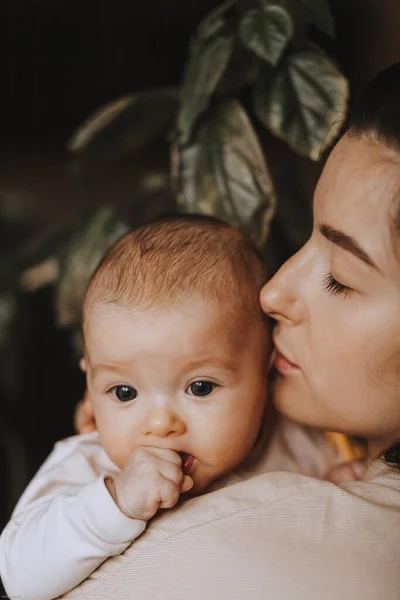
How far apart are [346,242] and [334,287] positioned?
73mm

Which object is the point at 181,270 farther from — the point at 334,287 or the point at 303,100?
the point at 303,100

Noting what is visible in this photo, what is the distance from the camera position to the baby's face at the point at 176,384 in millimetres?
980

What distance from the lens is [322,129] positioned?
1.23 m

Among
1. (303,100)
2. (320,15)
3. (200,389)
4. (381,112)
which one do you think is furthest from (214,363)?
(320,15)

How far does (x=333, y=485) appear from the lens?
90 centimetres

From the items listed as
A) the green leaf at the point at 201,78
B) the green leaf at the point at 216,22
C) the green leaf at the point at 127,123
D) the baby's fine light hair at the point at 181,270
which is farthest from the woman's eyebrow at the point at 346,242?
the green leaf at the point at 127,123

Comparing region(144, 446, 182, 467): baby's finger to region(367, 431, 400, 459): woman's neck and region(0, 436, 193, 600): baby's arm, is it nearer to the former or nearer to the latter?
region(0, 436, 193, 600): baby's arm

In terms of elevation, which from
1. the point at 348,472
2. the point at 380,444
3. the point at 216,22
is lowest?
the point at 348,472

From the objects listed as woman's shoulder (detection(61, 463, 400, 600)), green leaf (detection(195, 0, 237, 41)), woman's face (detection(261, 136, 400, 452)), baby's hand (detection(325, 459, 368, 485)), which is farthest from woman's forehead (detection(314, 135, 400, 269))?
A: green leaf (detection(195, 0, 237, 41))

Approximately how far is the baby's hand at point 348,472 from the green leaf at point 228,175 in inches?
16.1

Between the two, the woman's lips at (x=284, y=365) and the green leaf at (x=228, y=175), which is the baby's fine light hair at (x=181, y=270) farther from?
the green leaf at (x=228, y=175)

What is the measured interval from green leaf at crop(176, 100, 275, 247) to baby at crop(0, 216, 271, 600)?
0.25m

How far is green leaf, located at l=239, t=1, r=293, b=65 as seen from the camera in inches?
49.3

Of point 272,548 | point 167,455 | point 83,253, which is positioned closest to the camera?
point 272,548
